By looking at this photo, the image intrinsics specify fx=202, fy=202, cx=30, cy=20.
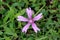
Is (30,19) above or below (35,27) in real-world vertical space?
above

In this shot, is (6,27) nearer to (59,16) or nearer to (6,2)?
(6,2)

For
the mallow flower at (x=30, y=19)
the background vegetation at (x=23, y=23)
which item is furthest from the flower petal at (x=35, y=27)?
the background vegetation at (x=23, y=23)

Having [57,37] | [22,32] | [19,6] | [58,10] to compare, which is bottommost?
[57,37]

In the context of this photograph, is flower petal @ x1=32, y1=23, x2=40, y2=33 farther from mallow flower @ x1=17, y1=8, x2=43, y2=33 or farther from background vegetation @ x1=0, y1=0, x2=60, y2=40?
background vegetation @ x1=0, y1=0, x2=60, y2=40

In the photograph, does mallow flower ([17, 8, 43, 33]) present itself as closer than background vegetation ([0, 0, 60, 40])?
Yes

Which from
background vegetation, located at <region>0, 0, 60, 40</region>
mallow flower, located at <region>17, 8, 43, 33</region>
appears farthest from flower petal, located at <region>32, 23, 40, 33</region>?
background vegetation, located at <region>0, 0, 60, 40</region>

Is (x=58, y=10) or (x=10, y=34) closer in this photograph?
(x=10, y=34)

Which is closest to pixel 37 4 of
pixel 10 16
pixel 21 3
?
pixel 21 3

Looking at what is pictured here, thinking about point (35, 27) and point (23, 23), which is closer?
point (35, 27)
